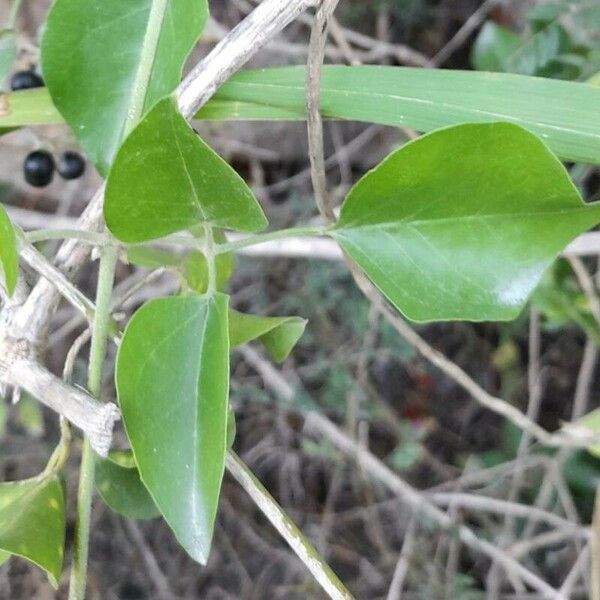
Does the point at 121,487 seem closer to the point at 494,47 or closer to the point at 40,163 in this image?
the point at 40,163

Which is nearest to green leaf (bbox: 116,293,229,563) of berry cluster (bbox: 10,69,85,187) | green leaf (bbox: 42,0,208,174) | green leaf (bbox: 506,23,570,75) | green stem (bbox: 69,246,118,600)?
green stem (bbox: 69,246,118,600)

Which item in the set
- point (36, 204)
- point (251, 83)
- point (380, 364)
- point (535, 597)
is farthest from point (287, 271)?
point (251, 83)

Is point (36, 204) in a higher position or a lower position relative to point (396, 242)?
lower

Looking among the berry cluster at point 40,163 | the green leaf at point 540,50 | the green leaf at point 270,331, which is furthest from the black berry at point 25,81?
the green leaf at point 540,50

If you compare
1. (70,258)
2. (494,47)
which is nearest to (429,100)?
(70,258)

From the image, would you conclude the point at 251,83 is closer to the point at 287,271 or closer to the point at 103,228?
the point at 103,228

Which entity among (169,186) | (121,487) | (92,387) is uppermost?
(169,186)

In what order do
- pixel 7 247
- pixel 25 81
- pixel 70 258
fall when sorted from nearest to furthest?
pixel 7 247 < pixel 70 258 < pixel 25 81

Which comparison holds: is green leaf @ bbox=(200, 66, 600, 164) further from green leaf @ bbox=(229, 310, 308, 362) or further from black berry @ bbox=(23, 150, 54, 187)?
black berry @ bbox=(23, 150, 54, 187)
